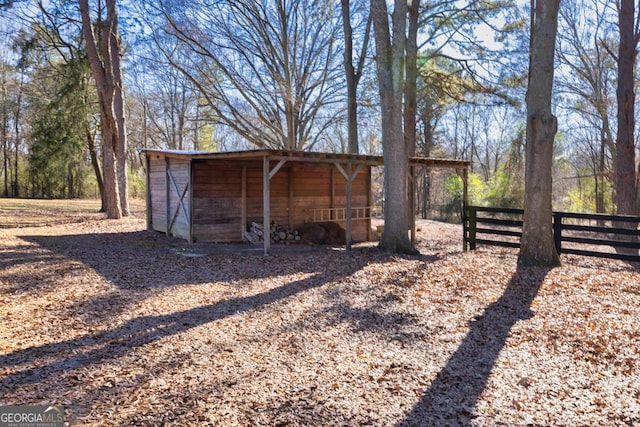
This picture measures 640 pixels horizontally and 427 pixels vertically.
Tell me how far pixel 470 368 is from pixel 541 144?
18.3ft

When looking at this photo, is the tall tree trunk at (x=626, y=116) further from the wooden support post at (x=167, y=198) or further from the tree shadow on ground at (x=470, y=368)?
the wooden support post at (x=167, y=198)

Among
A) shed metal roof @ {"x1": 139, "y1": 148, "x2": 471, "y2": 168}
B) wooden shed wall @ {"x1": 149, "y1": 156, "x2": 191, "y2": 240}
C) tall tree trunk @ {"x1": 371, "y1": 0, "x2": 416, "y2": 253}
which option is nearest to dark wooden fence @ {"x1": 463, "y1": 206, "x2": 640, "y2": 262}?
shed metal roof @ {"x1": 139, "y1": 148, "x2": 471, "y2": 168}

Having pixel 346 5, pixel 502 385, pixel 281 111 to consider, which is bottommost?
pixel 502 385

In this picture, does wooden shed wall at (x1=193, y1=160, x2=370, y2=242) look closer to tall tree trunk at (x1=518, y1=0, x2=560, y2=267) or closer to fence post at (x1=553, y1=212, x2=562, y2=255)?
fence post at (x1=553, y1=212, x2=562, y2=255)

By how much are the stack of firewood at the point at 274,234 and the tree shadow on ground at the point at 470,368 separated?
7.09 metres

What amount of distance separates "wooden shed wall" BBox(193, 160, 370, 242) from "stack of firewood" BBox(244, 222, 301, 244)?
218mm

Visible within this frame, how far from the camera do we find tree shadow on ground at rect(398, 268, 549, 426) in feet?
9.86

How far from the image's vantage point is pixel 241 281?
7.00 meters

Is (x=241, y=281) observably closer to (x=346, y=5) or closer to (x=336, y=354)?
(x=336, y=354)

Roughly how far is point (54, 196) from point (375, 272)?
2624 centimetres

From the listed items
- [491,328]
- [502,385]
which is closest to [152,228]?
[491,328]

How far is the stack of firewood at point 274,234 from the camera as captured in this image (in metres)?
12.0

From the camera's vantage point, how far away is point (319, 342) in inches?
173

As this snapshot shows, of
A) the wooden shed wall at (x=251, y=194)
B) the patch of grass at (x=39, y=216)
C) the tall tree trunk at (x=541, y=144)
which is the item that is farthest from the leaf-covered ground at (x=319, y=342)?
the patch of grass at (x=39, y=216)
